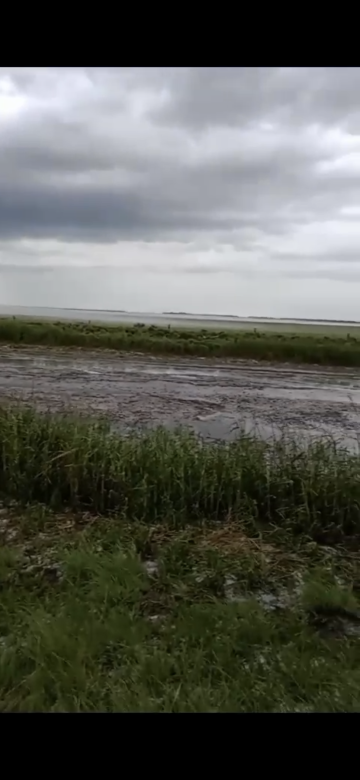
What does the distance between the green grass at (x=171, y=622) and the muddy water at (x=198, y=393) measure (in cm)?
Answer: 299

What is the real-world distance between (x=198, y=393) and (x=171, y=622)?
1274 centimetres

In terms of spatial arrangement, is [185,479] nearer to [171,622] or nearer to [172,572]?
[172,572]

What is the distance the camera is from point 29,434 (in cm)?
602

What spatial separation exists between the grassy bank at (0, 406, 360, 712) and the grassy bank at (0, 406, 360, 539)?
15 mm

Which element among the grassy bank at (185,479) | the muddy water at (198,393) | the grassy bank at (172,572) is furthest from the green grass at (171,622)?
the muddy water at (198,393)

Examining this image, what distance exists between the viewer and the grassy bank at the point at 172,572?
275 cm

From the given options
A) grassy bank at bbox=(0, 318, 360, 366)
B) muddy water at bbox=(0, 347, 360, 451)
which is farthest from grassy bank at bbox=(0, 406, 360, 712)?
grassy bank at bbox=(0, 318, 360, 366)

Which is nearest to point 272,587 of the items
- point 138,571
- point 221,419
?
point 138,571

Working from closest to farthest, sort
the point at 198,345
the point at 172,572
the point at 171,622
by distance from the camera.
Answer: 1. the point at 171,622
2. the point at 172,572
3. the point at 198,345

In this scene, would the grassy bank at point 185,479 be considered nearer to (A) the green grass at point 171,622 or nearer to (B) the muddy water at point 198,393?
(A) the green grass at point 171,622

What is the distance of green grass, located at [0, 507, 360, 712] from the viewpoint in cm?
Answer: 268

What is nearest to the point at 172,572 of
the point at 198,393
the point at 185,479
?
the point at 185,479

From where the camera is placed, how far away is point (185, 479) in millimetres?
5426
